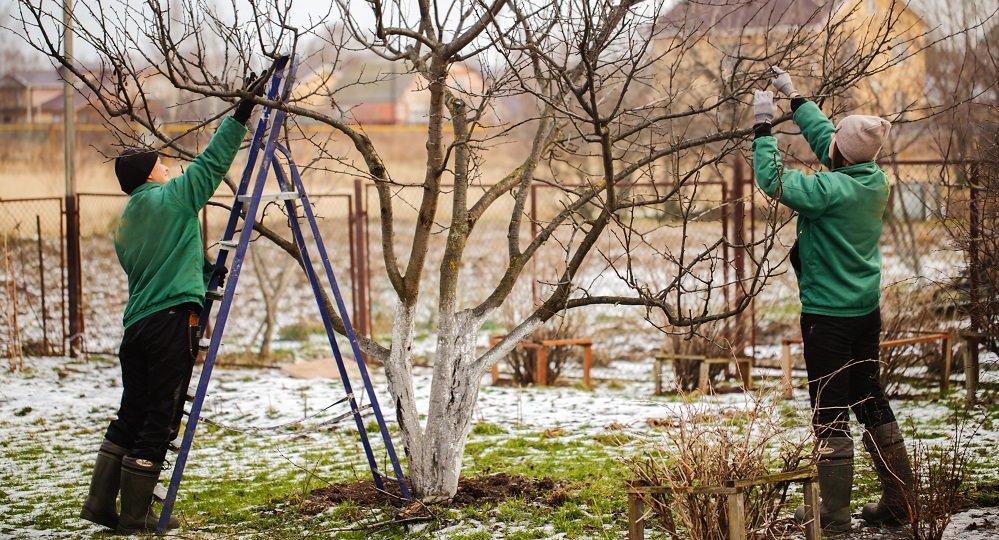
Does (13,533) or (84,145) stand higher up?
(84,145)

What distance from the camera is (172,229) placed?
4.39 metres

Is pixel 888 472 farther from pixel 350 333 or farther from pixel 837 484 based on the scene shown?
pixel 350 333

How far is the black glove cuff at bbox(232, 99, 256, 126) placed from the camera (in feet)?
14.1

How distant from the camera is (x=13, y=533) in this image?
446 centimetres

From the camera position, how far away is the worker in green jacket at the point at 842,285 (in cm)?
403

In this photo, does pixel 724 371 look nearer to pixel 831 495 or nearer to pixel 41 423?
pixel 831 495

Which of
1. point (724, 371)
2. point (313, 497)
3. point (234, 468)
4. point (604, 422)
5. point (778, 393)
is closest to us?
point (778, 393)

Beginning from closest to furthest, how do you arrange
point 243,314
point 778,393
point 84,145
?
point 778,393
point 243,314
point 84,145

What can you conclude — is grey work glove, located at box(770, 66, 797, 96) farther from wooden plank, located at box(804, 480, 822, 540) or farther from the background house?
the background house

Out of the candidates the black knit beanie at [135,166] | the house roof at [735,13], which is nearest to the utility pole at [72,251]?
the house roof at [735,13]

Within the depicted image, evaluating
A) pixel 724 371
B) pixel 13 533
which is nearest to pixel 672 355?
pixel 724 371

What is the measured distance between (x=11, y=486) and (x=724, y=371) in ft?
20.1

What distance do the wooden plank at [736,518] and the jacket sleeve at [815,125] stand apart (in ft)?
5.80

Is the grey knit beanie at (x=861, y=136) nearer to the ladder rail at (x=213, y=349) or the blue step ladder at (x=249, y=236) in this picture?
the blue step ladder at (x=249, y=236)
